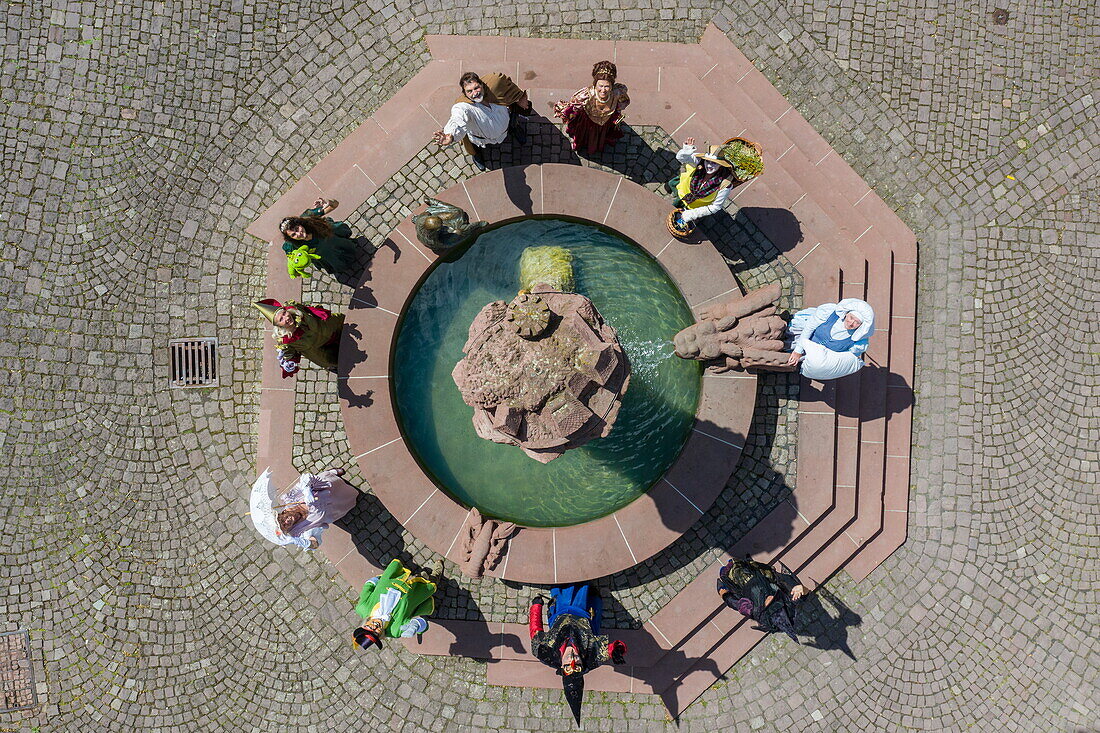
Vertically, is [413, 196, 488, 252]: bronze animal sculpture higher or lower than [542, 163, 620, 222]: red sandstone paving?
lower

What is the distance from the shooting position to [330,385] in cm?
1127

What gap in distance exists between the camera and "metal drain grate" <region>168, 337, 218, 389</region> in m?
11.6

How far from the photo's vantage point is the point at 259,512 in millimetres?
9531

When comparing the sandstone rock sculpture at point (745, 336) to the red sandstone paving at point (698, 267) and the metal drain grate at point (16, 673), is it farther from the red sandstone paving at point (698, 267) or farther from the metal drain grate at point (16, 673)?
the metal drain grate at point (16, 673)

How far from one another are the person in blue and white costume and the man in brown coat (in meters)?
5.74

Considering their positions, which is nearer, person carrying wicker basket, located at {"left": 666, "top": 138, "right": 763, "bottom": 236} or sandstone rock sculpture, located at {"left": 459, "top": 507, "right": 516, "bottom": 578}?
person carrying wicker basket, located at {"left": 666, "top": 138, "right": 763, "bottom": 236}

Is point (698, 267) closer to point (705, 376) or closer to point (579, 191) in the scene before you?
point (705, 376)

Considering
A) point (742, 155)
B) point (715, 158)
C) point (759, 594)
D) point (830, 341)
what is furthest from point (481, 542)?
point (742, 155)

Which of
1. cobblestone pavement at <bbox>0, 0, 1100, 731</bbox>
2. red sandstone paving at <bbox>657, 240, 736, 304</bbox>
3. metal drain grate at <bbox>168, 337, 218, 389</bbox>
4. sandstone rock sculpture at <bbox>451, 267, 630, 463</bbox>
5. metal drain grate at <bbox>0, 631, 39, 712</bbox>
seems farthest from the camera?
metal drain grate at <bbox>168, 337, 218, 389</bbox>

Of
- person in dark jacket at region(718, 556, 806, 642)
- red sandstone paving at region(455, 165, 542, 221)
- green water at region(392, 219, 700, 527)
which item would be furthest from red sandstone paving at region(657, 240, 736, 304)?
person in dark jacket at region(718, 556, 806, 642)

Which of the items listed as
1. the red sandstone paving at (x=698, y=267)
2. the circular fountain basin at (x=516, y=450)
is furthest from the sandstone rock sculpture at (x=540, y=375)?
the red sandstone paving at (x=698, y=267)

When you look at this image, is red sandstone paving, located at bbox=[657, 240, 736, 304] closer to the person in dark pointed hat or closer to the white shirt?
the white shirt

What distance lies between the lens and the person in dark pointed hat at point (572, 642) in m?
9.12

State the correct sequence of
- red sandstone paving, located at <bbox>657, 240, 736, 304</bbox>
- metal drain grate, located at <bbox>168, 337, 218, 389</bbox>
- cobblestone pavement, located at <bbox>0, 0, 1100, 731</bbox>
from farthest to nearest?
metal drain grate, located at <bbox>168, 337, 218, 389</bbox>, cobblestone pavement, located at <bbox>0, 0, 1100, 731</bbox>, red sandstone paving, located at <bbox>657, 240, 736, 304</bbox>
